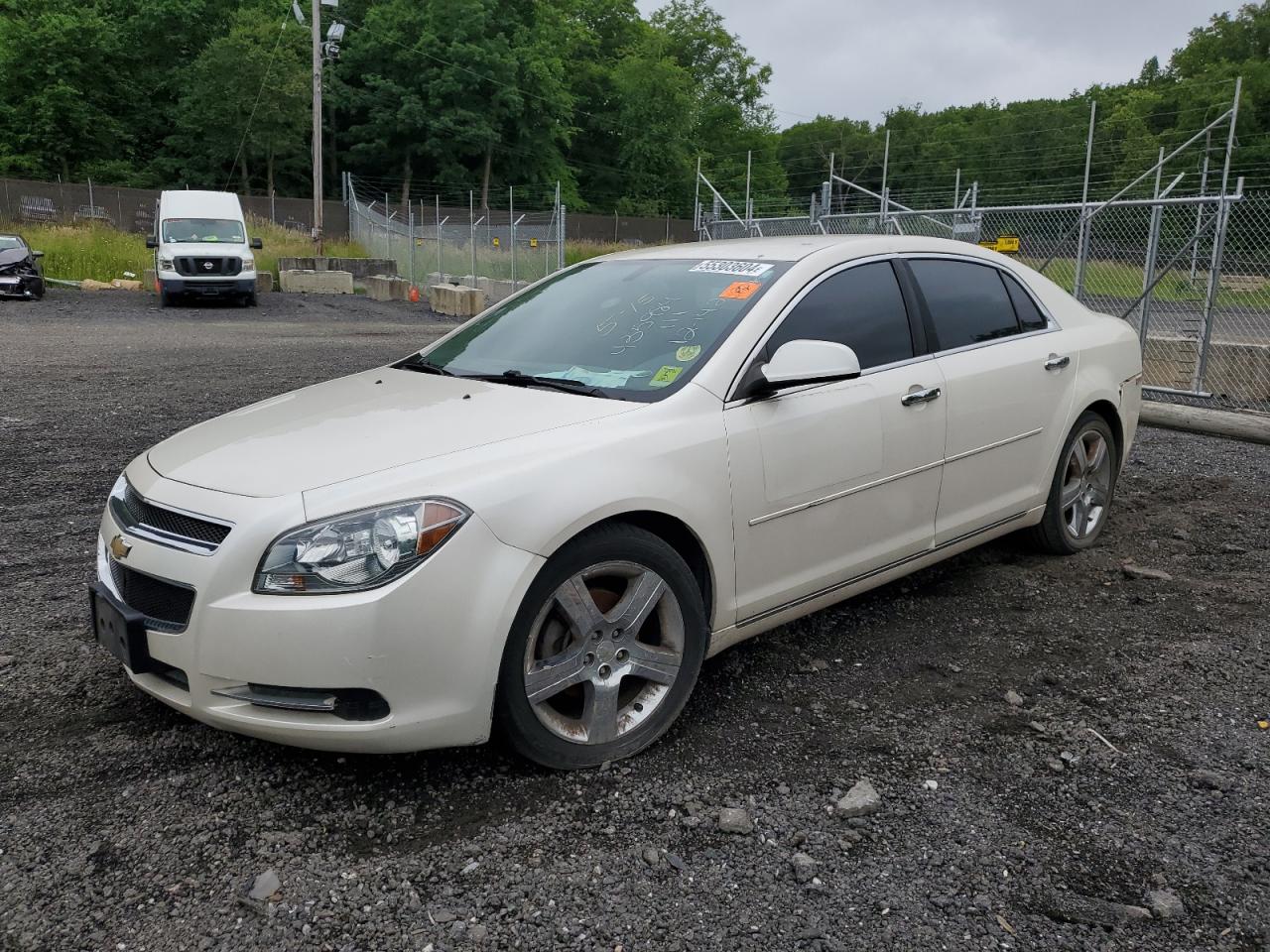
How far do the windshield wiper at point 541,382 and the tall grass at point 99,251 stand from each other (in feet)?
87.3

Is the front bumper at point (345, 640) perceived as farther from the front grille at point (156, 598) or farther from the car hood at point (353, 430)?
the car hood at point (353, 430)

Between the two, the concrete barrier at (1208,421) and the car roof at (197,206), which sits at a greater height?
the car roof at (197,206)

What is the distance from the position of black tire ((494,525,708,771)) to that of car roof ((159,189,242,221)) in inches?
906

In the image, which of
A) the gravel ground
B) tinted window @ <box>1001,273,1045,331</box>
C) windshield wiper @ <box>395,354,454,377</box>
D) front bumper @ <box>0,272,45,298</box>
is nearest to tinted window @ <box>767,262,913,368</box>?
tinted window @ <box>1001,273,1045,331</box>

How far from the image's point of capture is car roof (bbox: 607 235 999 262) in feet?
13.3

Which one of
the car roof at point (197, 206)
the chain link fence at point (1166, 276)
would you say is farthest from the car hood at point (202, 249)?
the chain link fence at point (1166, 276)

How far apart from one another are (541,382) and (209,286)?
2110 cm

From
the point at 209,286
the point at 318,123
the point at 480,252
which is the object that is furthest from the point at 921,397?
the point at 318,123

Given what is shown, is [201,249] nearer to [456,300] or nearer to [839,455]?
[456,300]

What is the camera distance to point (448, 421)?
129 inches

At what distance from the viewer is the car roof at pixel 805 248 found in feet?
13.3

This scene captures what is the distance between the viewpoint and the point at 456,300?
2267 cm

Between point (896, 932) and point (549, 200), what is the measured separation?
62789 millimetres

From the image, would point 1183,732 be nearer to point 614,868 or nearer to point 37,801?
point 614,868
